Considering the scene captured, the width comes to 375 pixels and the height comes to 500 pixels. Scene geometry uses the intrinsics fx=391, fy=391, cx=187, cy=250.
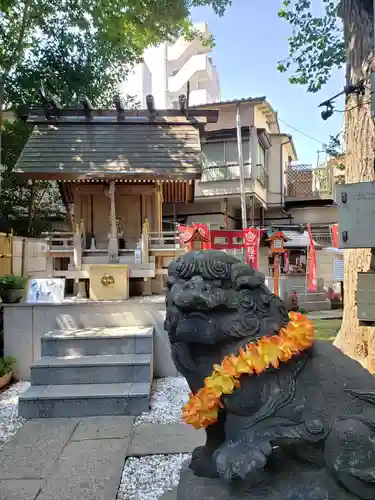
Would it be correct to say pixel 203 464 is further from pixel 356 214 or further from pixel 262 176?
pixel 262 176

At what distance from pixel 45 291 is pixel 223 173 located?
33.7ft

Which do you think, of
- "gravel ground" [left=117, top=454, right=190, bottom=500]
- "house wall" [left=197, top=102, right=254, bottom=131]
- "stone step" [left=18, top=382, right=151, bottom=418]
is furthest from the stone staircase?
"house wall" [left=197, top=102, right=254, bottom=131]

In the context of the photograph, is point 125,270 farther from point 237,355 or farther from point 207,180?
point 207,180

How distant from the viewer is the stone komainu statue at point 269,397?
54.7 inches

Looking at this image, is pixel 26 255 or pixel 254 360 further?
pixel 26 255

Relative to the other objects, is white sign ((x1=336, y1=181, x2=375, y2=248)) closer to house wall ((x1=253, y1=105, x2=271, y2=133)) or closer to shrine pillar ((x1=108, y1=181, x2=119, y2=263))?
shrine pillar ((x1=108, y1=181, x2=119, y2=263))

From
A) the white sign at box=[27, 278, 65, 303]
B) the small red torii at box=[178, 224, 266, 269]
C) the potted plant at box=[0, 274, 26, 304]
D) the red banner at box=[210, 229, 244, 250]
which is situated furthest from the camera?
the red banner at box=[210, 229, 244, 250]

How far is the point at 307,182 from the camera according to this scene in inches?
693

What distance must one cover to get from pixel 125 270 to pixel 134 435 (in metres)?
3.81

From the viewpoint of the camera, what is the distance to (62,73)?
11969 millimetres

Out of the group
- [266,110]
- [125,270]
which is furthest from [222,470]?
[266,110]

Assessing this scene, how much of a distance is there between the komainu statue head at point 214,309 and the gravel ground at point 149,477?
1.59 meters

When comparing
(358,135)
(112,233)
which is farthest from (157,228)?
(358,135)

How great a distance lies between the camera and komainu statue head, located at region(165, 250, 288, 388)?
59.6 inches
